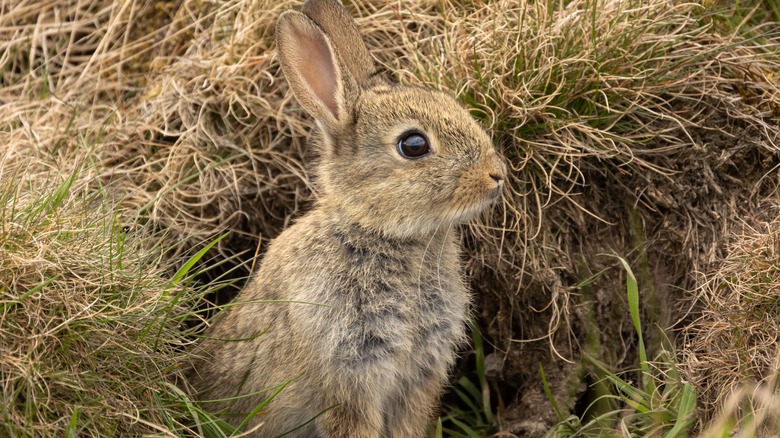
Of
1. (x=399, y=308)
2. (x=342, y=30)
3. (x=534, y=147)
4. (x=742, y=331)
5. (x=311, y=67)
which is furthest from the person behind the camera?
(x=534, y=147)

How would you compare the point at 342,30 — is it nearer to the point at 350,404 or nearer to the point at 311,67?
the point at 311,67

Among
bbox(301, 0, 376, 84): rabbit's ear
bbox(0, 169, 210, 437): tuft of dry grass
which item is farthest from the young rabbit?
bbox(0, 169, 210, 437): tuft of dry grass

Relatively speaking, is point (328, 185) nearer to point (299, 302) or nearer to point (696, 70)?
point (299, 302)

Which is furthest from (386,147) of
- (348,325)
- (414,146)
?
(348,325)

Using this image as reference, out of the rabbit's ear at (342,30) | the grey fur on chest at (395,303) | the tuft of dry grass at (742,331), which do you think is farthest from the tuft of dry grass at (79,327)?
the tuft of dry grass at (742,331)

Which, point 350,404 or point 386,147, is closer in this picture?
point 350,404

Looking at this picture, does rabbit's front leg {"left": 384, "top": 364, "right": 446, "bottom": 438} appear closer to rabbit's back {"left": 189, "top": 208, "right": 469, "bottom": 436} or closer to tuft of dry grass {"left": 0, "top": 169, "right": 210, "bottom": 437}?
rabbit's back {"left": 189, "top": 208, "right": 469, "bottom": 436}

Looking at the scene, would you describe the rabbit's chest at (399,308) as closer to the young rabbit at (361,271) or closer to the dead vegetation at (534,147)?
the young rabbit at (361,271)

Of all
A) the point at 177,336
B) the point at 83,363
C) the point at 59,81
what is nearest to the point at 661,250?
the point at 177,336
